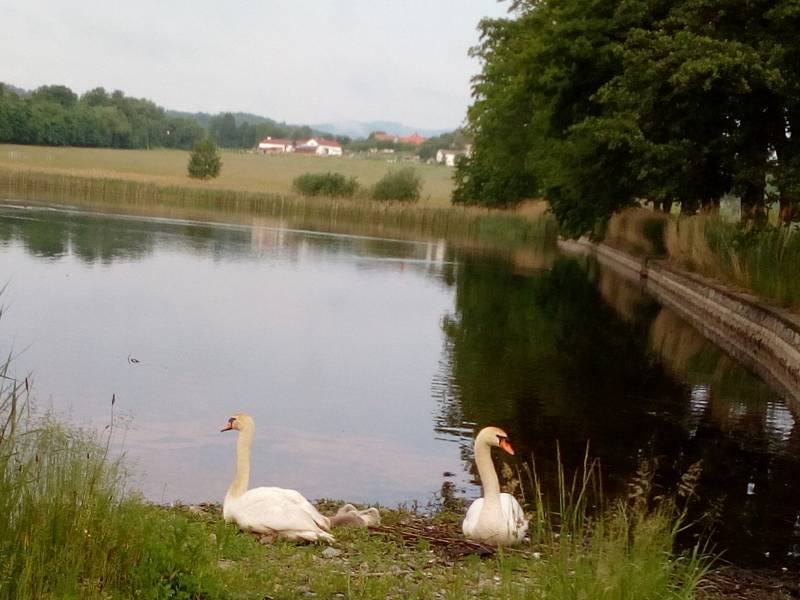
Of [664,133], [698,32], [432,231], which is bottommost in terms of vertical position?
[432,231]

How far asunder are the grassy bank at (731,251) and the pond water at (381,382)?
192 cm

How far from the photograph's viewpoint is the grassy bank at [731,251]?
25.4 meters

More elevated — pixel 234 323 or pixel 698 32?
pixel 698 32

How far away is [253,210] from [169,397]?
242 feet

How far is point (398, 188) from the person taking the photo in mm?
96000

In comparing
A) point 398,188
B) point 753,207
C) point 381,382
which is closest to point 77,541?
point 381,382

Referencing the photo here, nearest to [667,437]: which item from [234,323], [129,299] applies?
[234,323]

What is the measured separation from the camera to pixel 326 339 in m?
23.5

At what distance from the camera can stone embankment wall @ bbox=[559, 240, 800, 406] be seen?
67.1 feet

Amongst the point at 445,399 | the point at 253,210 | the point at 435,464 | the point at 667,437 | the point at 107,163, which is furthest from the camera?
the point at 107,163

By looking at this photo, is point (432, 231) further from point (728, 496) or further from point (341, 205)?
point (728, 496)

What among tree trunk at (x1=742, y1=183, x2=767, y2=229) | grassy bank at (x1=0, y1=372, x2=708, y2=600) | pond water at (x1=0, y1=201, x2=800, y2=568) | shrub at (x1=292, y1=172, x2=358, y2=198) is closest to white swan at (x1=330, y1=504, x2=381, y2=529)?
grassy bank at (x1=0, y1=372, x2=708, y2=600)

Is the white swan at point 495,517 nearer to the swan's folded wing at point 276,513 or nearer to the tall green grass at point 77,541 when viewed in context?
the swan's folded wing at point 276,513

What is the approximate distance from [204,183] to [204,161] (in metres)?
27.7
